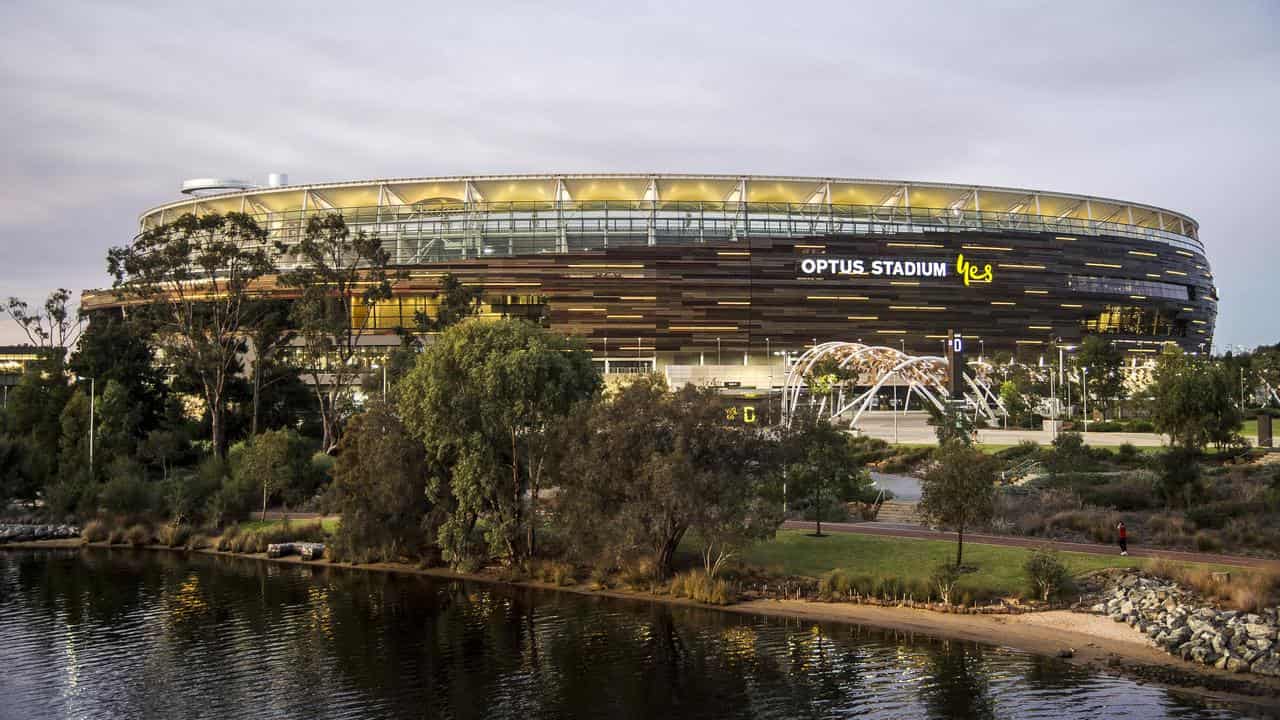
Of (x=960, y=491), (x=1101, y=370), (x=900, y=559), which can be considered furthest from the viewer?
(x=1101, y=370)

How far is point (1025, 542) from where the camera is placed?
38812mm

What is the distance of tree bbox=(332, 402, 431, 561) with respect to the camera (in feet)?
138

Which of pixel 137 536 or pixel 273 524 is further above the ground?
pixel 273 524

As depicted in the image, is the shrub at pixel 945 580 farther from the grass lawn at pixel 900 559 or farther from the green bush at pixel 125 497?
the green bush at pixel 125 497

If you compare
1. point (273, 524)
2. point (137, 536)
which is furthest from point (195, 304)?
point (273, 524)

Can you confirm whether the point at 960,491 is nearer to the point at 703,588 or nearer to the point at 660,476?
the point at 703,588

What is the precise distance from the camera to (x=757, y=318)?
122 m

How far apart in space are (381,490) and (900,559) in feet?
74.6

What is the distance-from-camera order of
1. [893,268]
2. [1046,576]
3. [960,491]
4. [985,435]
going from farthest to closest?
[893,268], [985,435], [960,491], [1046,576]

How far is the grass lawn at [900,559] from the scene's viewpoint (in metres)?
33.8

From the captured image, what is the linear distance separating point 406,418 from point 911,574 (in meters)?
22.5

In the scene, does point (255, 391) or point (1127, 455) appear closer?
point (1127, 455)

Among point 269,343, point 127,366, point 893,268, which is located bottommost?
point 127,366

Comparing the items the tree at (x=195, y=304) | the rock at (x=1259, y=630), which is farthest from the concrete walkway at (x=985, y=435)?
the tree at (x=195, y=304)
